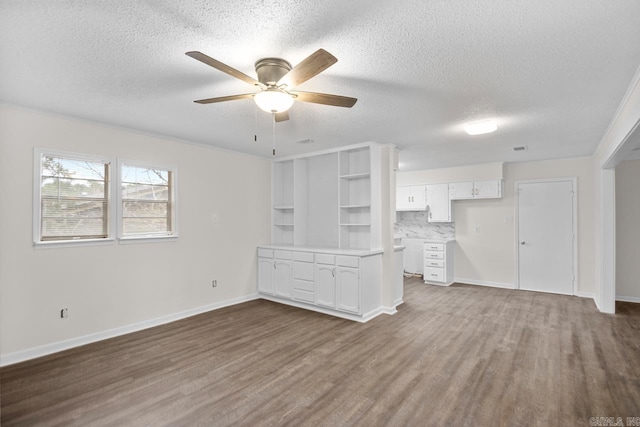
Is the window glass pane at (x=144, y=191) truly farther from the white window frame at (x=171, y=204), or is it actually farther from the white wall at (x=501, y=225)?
the white wall at (x=501, y=225)

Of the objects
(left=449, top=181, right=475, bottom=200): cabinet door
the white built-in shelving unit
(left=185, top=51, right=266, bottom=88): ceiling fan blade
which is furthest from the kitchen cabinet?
(left=449, top=181, right=475, bottom=200): cabinet door

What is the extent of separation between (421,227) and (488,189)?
1.70 metres

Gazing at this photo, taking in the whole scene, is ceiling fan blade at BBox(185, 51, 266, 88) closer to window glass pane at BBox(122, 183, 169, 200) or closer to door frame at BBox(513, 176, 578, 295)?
window glass pane at BBox(122, 183, 169, 200)

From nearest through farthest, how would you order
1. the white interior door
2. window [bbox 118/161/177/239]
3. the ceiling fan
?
the ceiling fan < window [bbox 118/161/177/239] < the white interior door

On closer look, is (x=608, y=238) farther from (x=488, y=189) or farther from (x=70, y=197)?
(x=70, y=197)

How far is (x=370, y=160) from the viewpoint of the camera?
4691mm

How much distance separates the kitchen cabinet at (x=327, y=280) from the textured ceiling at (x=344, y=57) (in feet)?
5.99

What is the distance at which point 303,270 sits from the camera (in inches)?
190

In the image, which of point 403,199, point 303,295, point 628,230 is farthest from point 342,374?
point 628,230

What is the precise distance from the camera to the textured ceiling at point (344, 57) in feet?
5.54

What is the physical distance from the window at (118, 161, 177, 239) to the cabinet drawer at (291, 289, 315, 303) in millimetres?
1941

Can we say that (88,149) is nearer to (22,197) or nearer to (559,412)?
(22,197)

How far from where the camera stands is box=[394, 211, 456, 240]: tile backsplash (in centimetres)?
693

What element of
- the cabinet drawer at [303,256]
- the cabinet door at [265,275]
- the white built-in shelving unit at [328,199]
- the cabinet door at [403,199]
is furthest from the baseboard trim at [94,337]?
the cabinet door at [403,199]
